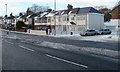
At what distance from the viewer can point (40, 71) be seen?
28.2ft

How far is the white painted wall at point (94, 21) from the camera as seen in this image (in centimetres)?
5831

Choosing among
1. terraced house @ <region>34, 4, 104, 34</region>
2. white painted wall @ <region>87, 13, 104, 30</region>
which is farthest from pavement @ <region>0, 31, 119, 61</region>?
A: white painted wall @ <region>87, 13, 104, 30</region>

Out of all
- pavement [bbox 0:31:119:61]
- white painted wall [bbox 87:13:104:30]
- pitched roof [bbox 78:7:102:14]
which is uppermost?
pitched roof [bbox 78:7:102:14]

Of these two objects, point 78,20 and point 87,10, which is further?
point 78,20

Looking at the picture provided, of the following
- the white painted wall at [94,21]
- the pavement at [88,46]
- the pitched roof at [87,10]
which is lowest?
the pavement at [88,46]

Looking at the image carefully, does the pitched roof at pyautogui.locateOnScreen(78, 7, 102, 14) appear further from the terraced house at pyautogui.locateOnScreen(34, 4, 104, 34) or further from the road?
the road

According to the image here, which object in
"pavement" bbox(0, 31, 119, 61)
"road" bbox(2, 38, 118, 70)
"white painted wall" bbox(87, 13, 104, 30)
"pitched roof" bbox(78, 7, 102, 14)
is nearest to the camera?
"road" bbox(2, 38, 118, 70)

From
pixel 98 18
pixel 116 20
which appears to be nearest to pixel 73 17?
pixel 98 18

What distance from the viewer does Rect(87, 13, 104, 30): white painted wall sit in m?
58.3

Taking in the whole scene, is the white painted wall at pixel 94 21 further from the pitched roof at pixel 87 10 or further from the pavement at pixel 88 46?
the pavement at pixel 88 46

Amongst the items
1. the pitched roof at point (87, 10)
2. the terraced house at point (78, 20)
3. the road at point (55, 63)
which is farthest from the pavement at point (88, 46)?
the pitched roof at point (87, 10)

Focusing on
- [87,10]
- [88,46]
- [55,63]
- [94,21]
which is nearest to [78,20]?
[87,10]

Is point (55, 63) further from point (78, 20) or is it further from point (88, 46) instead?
point (78, 20)

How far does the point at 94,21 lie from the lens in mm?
60281
